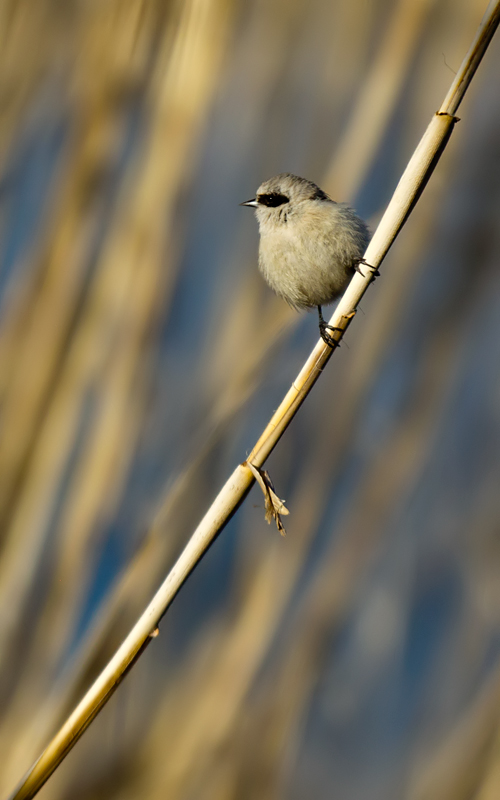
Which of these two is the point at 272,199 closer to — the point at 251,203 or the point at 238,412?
the point at 251,203

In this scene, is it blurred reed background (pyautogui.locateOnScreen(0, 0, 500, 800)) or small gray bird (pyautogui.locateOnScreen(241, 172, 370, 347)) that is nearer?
blurred reed background (pyautogui.locateOnScreen(0, 0, 500, 800))

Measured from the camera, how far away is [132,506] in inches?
72.5

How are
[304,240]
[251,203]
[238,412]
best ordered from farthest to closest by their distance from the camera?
[251,203]
[304,240]
[238,412]

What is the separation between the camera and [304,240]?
1.83 m

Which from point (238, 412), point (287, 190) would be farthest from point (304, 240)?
point (238, 412)

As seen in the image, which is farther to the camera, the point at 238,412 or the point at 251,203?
the point at 251,203

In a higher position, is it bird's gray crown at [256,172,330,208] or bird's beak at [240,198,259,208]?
bird's gray crown at [256,172,330,208]

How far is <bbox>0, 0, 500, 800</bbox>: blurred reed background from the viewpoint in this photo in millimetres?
1616

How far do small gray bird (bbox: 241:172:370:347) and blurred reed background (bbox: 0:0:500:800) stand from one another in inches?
2.5

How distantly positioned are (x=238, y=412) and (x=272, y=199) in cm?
62

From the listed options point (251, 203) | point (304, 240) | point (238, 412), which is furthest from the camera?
point (251, 203)

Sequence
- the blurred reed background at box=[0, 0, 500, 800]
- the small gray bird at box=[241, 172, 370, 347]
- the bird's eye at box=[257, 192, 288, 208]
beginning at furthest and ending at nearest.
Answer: the bird's eye at box=[257, 192, 288, 208] < the small gray bird at box=[241, 172, 370, 347] < the blurred reed background at box=[0, 0, 500, 800]

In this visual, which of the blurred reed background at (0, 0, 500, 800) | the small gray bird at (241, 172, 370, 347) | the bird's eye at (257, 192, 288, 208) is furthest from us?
the bird's eye at (257, 192, 288, 208)

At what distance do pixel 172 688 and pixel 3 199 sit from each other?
1.23 m
